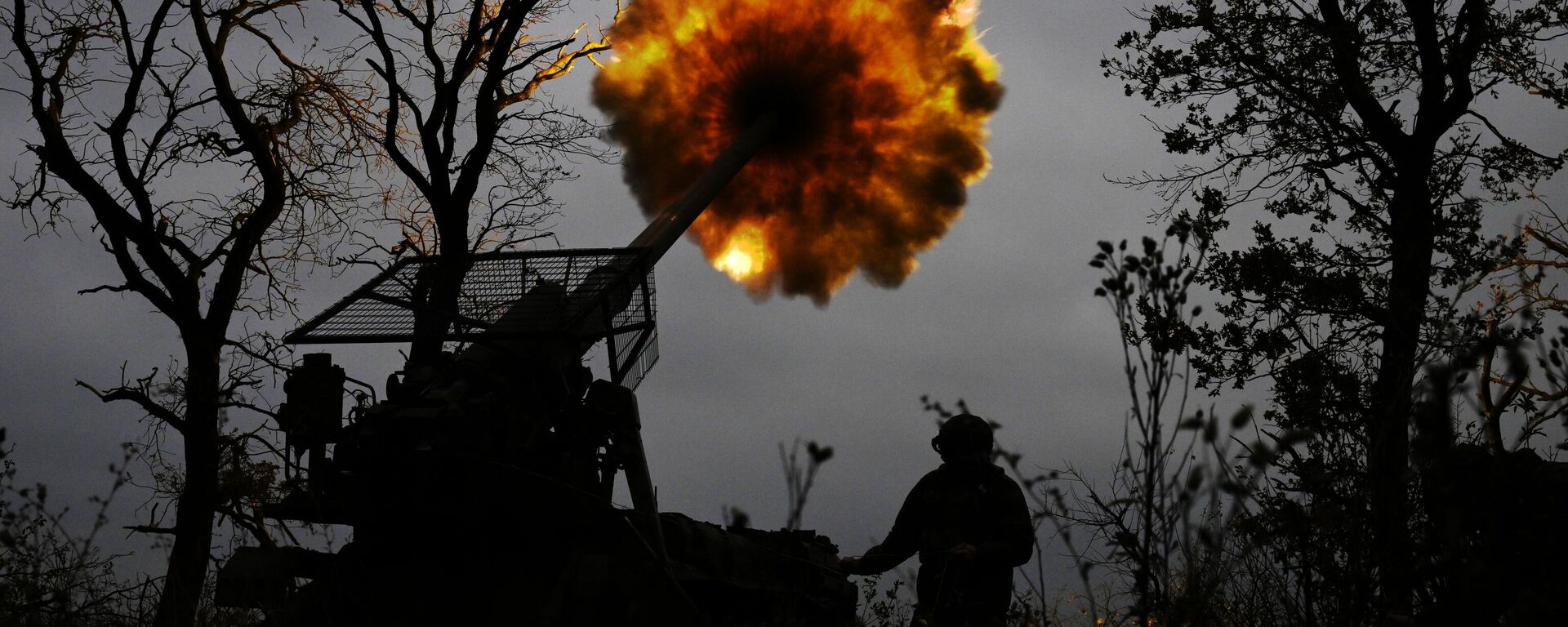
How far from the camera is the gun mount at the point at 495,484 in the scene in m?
8.03

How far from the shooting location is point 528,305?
9195mm

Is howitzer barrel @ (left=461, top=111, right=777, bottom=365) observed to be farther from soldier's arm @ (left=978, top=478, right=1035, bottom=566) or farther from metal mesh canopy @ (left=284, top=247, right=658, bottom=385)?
soldier's arm @ (left=978, top=478, right=1035, bottom=566)

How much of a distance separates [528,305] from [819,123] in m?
7.50

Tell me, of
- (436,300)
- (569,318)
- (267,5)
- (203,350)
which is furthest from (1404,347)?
(267,5)

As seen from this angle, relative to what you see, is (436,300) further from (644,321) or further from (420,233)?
(420,233)

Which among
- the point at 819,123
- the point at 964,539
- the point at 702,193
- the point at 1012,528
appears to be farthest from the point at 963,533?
the point at 819,123

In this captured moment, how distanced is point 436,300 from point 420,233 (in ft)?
30.1

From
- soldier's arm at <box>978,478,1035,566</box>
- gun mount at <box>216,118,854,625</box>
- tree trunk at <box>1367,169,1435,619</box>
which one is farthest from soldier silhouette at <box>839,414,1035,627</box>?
tree trunk at <box>1367,169,1435,619</box>

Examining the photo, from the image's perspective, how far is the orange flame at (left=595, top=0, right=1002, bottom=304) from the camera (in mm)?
15664

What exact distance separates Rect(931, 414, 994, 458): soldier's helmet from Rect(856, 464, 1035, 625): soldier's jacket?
113 mm

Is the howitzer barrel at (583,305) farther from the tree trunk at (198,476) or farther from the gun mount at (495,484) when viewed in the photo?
the tree trunk at (198,476)

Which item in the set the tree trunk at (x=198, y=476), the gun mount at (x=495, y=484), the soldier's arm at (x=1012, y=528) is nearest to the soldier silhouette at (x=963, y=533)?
the soldier's arm at (x=1012, y=528)

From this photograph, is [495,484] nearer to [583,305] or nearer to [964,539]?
[583,305]

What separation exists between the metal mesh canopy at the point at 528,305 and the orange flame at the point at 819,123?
6.20 meters
